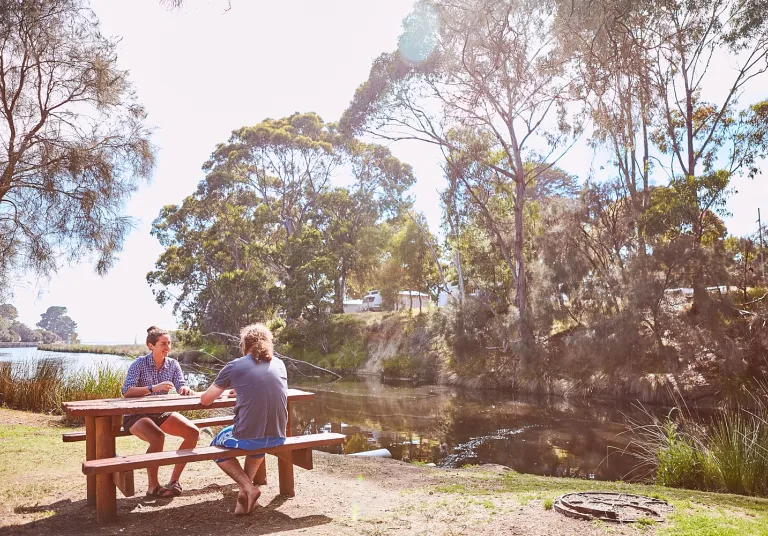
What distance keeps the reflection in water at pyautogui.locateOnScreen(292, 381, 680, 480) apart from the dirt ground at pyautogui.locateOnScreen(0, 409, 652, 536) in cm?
282

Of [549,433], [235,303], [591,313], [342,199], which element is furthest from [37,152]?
[342,199]

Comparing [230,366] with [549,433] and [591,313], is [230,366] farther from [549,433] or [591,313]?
[591,313]

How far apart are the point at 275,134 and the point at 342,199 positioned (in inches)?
201

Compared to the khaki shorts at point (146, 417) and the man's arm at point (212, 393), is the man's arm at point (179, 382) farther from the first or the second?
the man's arm at point (212, 393)

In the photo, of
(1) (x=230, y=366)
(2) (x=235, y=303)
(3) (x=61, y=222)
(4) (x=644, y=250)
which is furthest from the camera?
(2) (x=235, y=303)

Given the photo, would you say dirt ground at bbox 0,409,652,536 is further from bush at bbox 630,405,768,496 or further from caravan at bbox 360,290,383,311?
caravan at bbox 360,290,383,311

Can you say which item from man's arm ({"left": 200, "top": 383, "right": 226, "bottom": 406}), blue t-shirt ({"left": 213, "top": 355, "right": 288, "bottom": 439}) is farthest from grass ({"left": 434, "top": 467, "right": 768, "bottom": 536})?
man's arm ({"left": 200, "top": 383, "right": 226, "bottom": 406})

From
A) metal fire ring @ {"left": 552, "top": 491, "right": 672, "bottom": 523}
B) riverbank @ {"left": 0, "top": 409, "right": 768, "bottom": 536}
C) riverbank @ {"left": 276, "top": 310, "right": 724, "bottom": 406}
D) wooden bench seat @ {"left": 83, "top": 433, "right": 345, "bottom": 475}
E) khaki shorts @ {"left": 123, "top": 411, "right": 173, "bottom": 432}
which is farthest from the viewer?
riverbank @ {"left": 276, "top": 310, "right": 724, "bottom": 406}

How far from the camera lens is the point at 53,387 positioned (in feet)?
34.8

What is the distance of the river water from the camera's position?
8.86 m

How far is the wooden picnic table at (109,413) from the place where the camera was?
4105mm

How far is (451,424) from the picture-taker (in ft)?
40.7

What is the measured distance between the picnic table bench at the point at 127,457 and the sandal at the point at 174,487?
1.22 feet

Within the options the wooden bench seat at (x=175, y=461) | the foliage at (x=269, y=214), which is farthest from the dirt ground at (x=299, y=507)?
the foliage at (x=269, y=214)
